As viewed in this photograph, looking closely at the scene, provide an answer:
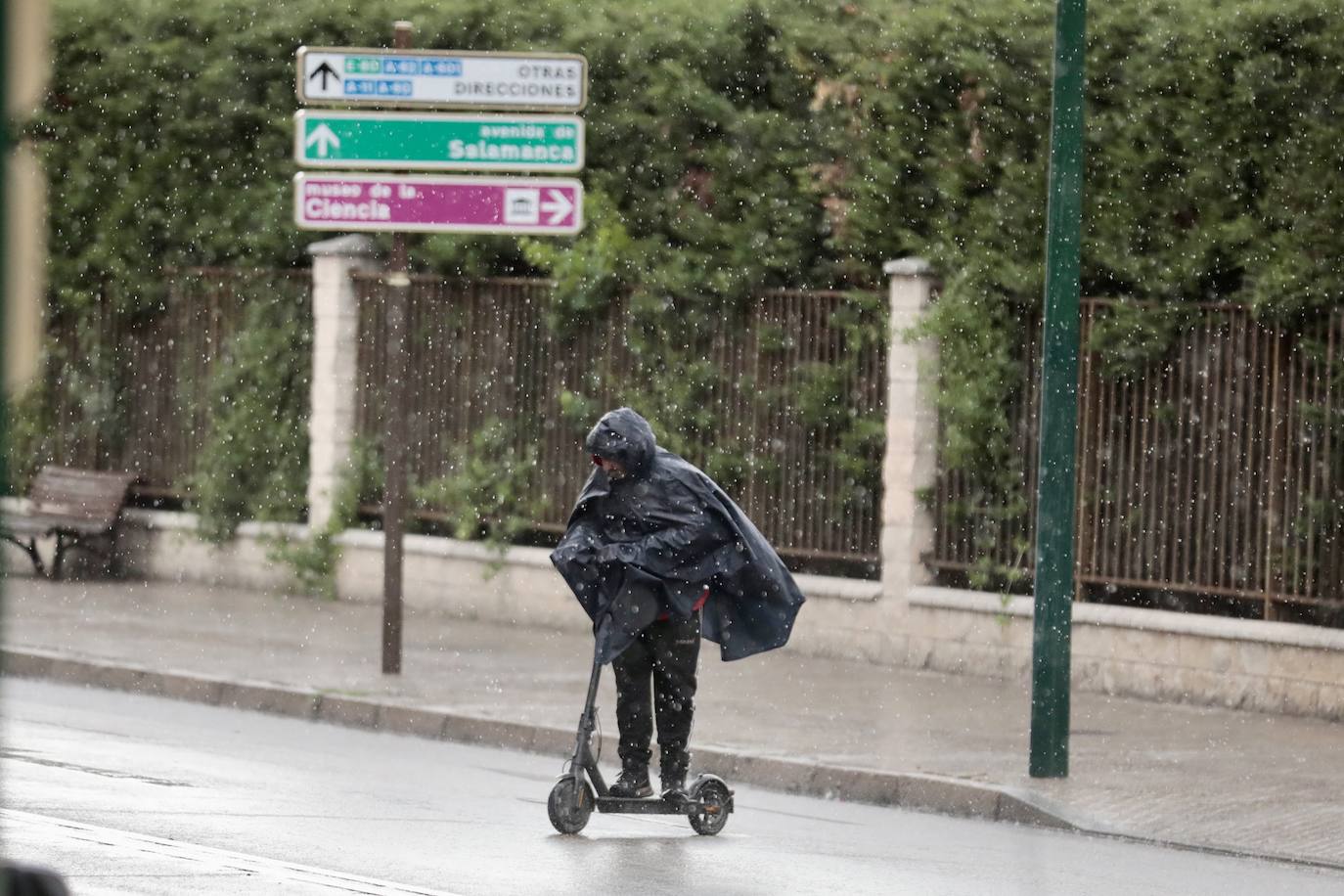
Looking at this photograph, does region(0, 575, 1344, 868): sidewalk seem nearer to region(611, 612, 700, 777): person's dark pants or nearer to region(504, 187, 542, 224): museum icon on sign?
region(611, 612, 700, 777): person's dark pants

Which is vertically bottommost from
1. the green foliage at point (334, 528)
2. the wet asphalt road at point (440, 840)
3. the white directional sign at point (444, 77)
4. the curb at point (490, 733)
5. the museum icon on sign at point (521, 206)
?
the curb at point (490, 733)

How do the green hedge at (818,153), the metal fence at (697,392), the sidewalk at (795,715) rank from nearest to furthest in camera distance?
the sidewalk at (795,715)
the green hedge at (818,153)
the metal fence at (697,392)

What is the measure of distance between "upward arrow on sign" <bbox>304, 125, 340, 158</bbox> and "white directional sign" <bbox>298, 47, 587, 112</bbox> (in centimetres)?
17

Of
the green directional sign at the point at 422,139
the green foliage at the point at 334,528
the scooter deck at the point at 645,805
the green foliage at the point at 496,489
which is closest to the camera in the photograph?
the scooter deck at the point at 645,805

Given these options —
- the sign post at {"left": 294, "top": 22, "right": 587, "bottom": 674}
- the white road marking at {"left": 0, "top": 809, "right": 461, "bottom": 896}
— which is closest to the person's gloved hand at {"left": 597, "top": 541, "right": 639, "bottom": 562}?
the white road marking at {"left": 0, "top": 809, "right": 461, "bottom": 896}

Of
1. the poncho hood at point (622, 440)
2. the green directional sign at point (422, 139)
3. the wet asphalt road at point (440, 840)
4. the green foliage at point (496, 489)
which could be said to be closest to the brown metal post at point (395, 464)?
the green directional sign at point (422, 139)

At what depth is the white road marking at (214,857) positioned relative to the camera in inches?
291

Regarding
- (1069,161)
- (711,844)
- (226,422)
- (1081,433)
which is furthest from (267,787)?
(226,422)

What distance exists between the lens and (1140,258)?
14016 mm

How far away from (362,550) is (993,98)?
5876 millimetres

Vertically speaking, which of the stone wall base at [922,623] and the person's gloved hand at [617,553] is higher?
the person's gloved hand at [617,553]

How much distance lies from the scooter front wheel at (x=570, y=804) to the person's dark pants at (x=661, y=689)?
24 cm

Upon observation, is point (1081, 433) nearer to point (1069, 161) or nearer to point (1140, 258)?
point (1140, 258)

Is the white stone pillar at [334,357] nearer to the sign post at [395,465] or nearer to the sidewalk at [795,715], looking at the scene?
the sidewalk at [795,715]
